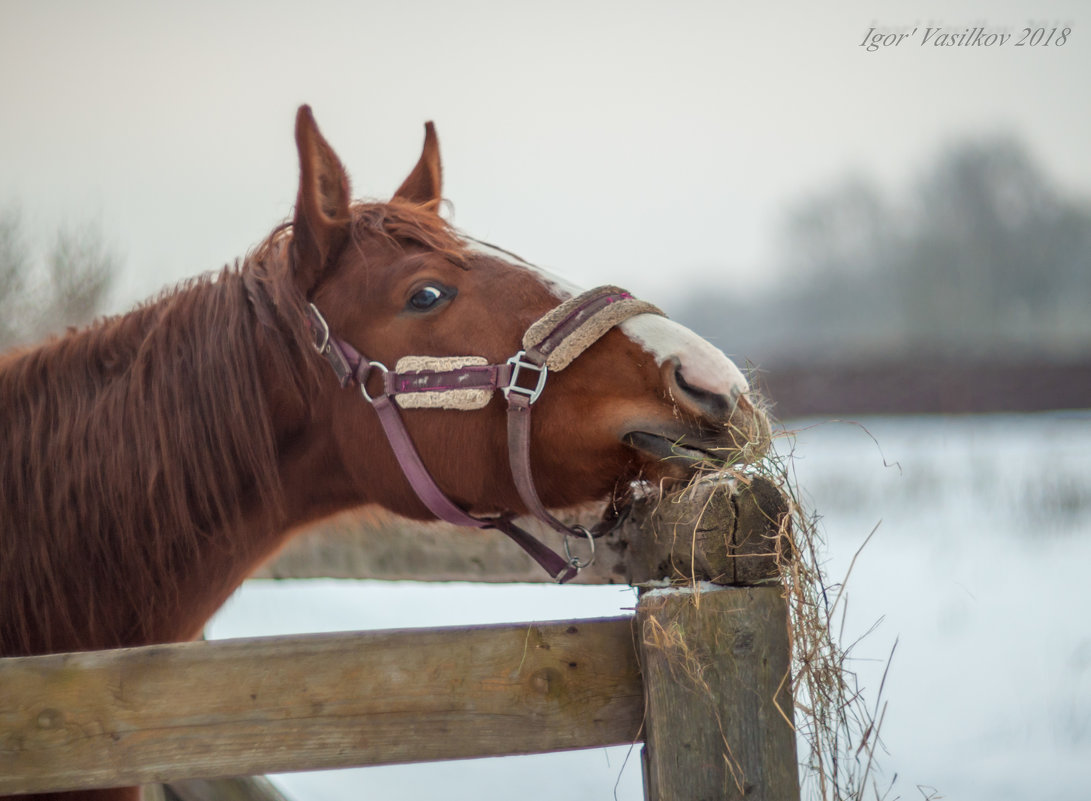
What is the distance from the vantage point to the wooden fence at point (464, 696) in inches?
35.9

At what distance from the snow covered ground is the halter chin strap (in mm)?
1382

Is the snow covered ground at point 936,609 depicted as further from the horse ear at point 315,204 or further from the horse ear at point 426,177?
the horse ear at point 315,204

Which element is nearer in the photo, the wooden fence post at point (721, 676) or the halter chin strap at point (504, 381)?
the wooden fence post at point (721, 676)

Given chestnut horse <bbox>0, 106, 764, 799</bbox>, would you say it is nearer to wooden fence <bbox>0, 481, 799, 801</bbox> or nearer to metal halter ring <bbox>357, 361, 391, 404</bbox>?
metal halter ring <bbox>357, 361, 391, 404</bbox>

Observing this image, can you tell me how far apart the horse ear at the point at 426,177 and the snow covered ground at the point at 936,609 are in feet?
4.98

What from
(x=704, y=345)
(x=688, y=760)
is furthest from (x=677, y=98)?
(x=688, y=760)

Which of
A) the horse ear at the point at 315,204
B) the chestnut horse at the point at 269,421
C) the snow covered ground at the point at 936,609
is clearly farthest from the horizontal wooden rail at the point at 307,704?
the snow covered ground at the point at 936,609

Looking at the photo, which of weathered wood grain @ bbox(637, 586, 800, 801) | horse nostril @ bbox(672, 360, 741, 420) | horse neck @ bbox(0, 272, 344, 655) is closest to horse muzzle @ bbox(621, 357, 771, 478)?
horse nostril @ bbox(672, 360, 741, 420)

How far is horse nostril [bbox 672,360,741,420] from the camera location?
118 centimetres

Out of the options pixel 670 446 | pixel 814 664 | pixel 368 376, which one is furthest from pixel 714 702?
pixel 368 376

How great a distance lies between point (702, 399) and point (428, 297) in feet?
1.94

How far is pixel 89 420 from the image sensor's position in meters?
1.39

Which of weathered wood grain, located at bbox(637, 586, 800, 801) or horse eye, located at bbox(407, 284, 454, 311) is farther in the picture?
horse eye, located at bbox(407, 284, 454, 311)

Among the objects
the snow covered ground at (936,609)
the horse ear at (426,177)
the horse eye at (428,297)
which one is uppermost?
the horse ear at (426,177)
